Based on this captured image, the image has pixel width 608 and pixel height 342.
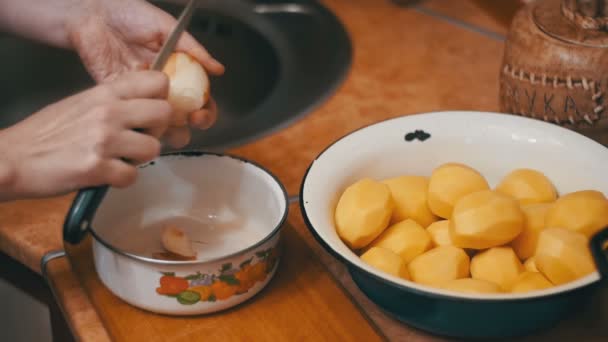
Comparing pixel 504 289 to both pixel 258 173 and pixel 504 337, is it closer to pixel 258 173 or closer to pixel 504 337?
pixel 504 337

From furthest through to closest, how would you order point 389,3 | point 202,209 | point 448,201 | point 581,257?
point 389,3, point 202,209, point 448,201, point 581,257

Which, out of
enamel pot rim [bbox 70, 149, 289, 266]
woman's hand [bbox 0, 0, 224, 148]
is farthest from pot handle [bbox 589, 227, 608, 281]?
woman's hand [bbox 0, 0, 224, 148]

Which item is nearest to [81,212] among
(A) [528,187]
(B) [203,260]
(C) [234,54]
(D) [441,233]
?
(B) [203,260]

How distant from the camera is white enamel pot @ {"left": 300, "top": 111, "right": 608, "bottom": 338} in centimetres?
57

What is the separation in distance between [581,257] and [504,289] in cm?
7

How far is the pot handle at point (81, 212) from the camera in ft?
1.95

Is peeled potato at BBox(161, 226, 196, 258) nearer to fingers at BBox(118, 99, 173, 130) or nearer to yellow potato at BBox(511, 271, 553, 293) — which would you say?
fingers at BBox(118, 99, 173, 130)

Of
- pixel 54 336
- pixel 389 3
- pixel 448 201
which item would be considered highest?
pixel 448 201

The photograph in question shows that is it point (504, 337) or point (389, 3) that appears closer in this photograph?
point (504, 337)

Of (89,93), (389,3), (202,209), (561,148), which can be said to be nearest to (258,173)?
(202,209)

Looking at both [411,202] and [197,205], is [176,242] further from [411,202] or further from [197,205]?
[411,202]

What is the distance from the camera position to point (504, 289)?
63 centimetres

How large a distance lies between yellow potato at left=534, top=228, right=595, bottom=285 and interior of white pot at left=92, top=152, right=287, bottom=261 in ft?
0.88

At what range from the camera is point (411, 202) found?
2.37ft
